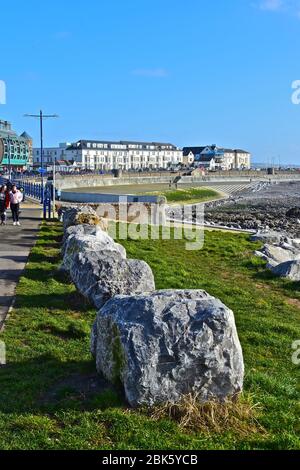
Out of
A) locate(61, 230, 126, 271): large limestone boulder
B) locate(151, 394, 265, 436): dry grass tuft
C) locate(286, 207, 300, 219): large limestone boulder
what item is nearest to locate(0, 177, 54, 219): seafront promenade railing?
locate(61, 230, 126, 271): large limestone boulder

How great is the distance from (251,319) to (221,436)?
4665 millimetres

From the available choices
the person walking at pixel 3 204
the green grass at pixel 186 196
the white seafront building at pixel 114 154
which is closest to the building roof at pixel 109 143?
the white seafront building at pixel 114 154

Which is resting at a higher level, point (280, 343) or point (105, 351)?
point (105, 351)

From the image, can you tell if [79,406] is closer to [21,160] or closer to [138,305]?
[138,305]

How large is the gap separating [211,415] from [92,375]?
1555 mm

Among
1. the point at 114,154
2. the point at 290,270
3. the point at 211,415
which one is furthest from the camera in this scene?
the point at 114,154

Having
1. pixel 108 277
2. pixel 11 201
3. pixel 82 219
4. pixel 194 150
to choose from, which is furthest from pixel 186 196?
pixel 194 150

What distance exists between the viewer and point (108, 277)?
352 inches

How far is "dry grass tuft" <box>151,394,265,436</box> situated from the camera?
5137mm

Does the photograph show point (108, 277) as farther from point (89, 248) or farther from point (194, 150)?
point (194, 150)

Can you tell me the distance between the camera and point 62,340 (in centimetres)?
759

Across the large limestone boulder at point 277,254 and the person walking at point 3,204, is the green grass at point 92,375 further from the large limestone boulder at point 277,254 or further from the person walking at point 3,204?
the person walking at point 3,204
